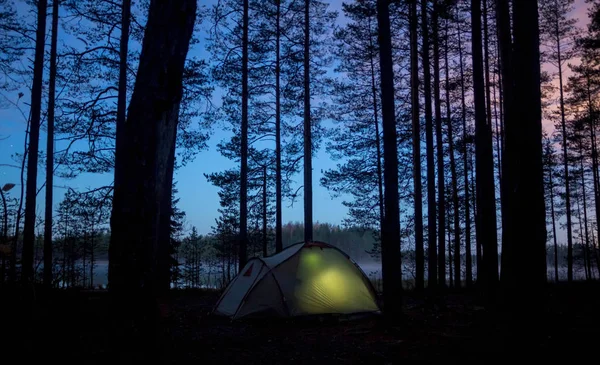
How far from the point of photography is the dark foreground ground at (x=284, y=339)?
13.7 ft

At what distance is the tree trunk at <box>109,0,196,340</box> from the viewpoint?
4.54 meters

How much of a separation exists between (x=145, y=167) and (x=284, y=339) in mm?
4162

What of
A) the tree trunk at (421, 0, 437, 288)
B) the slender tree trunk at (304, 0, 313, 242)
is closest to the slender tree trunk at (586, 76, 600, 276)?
the tree trunk at (421, 0, 437, 288)

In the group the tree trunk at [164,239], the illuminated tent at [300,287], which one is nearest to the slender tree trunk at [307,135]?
the tree trunk at [164,239]

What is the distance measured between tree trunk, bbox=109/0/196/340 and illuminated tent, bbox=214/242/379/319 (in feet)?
14.5

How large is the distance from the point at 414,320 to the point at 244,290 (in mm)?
3880

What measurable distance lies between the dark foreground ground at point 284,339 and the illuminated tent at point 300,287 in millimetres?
316

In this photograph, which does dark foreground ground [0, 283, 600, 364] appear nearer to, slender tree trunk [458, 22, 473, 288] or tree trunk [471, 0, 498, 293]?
tree trunk [471, 0, 498, 293]

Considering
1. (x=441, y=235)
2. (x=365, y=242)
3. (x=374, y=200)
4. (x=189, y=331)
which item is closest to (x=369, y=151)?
(x=374, y=200)

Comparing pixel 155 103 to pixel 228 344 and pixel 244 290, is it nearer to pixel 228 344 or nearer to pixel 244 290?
pixel 228 344

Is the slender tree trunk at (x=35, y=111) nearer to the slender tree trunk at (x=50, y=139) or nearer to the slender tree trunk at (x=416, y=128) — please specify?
the slender tree trunk at (x=50, y=139)

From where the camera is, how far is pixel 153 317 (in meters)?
4.64

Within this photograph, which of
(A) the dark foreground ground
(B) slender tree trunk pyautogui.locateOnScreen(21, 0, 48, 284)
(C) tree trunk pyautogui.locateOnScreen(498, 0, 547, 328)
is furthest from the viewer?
(B) slender tree trunk pyautogui.locateOnScreen(21, 0, 48, 284)

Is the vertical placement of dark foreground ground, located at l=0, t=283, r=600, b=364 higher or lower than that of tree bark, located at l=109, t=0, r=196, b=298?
lower
